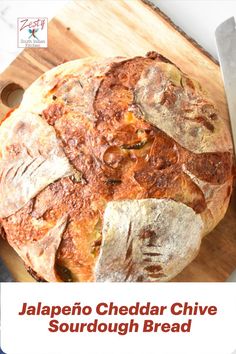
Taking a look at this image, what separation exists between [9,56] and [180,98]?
0.79m

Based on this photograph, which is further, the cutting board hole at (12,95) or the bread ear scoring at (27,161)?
the cutting board hole at (12,95)

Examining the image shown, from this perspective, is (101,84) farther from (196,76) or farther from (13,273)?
(13,273)

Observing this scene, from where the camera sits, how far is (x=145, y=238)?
1651 mm

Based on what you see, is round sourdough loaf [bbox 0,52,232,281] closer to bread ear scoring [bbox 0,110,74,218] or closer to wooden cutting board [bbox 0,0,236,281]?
bread ear scoring [bbox 0,110,74,218]

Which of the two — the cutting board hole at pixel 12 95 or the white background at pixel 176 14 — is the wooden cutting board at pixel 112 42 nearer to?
the cutting board hole at pixel 12 95

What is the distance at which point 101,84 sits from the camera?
1.71m

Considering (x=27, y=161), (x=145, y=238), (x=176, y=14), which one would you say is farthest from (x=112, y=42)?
(x=145, y=238)

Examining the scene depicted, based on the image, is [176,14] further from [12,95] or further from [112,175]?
[112,175]

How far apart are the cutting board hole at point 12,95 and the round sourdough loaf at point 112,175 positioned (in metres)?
0.27

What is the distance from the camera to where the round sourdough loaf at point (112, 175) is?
1651mm

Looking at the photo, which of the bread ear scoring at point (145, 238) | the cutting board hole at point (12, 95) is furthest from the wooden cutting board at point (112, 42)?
the bread ear scoring at point (145, 238)

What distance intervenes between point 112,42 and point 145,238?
71 centimetres

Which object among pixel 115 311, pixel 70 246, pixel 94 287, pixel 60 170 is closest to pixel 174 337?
pixel 115 311

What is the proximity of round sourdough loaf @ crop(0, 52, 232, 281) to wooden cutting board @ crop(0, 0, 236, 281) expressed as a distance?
0.92 ft
